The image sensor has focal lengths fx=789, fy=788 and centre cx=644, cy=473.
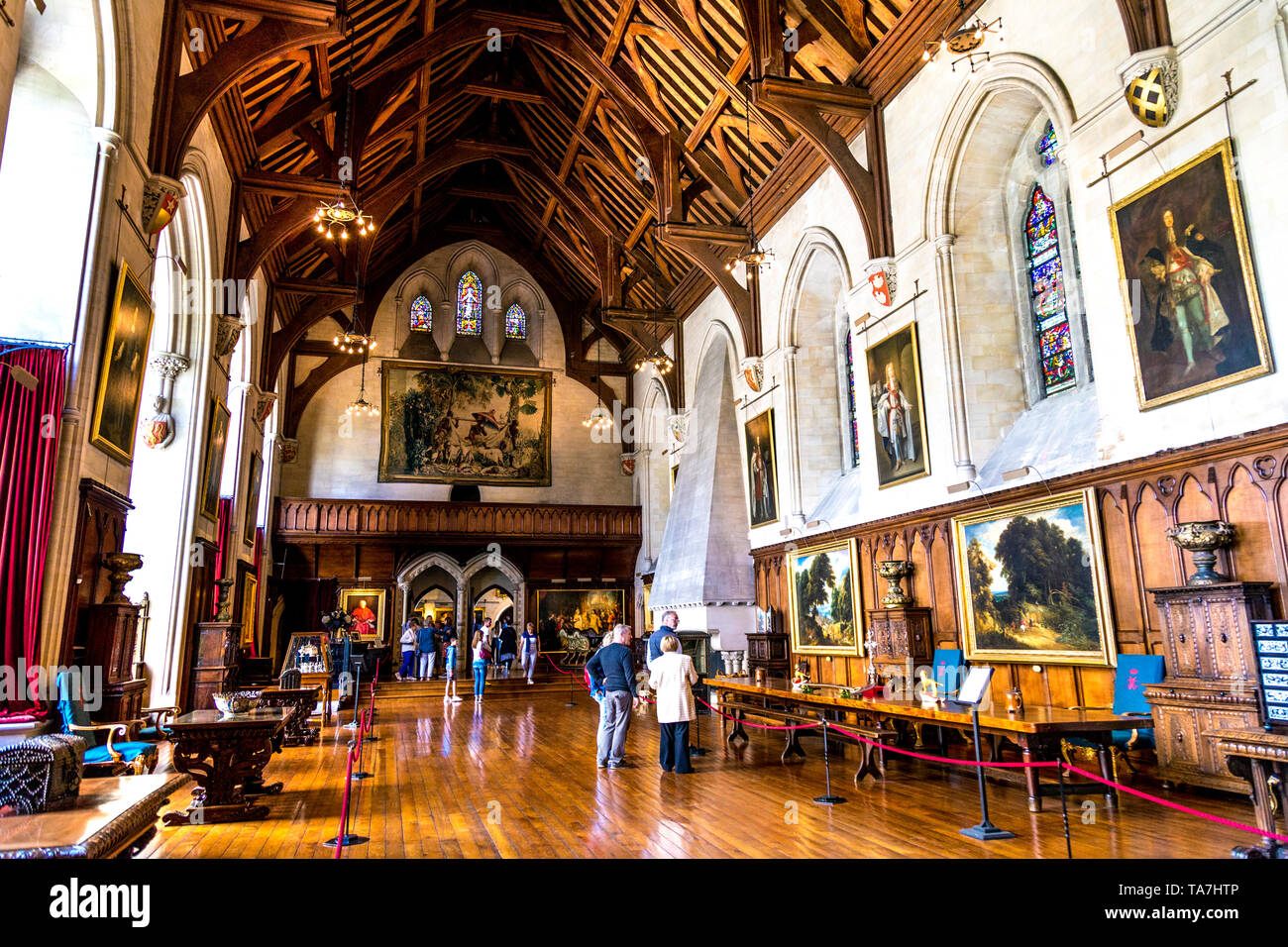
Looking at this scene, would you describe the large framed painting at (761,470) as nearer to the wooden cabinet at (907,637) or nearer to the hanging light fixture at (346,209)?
the wooden cabinet at (907,637)

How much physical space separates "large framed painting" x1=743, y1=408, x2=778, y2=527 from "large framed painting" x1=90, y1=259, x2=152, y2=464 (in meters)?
8.07

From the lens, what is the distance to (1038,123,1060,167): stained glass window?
765cm

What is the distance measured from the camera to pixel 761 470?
12.3 metres

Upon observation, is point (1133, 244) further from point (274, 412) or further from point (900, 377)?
point (274, 412)

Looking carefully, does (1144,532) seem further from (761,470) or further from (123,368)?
(123,368)

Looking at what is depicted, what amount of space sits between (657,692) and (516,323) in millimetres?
14157

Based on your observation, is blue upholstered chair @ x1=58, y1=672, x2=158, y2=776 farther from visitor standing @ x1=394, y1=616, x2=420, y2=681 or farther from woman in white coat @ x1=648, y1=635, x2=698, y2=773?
visitor standing @ x1=394, y1=616, x2=420, y2=681

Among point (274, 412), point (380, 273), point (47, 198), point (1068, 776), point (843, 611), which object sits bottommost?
point (1068, 776)

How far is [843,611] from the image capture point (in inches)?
385

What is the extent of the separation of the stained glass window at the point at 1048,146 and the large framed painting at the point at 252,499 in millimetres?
11719

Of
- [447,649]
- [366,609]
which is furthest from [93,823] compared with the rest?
[366,609]

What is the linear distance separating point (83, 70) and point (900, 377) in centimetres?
797
